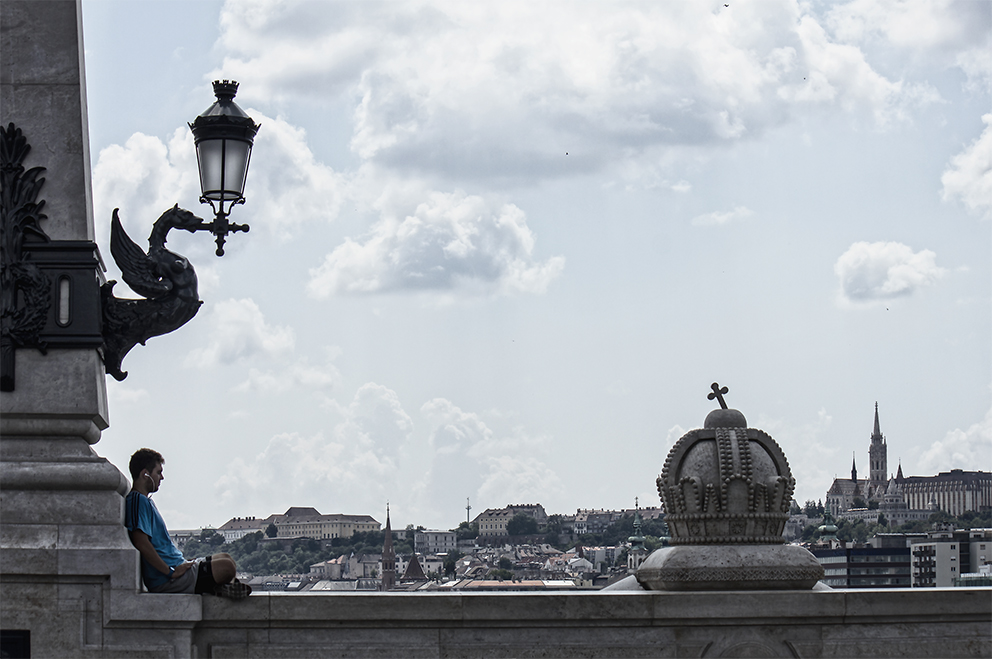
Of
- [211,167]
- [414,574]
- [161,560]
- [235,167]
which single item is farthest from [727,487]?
[414,574]

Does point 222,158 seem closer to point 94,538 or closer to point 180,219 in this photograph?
point 180,219

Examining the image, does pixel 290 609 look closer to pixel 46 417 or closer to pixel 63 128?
pixel 46 417

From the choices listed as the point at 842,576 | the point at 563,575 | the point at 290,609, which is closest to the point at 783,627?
the point at 290,609

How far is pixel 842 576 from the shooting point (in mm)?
129875

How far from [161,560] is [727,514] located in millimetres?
3539

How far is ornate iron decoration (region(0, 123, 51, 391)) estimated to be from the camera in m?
8.63

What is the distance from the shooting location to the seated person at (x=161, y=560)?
27.8 feet

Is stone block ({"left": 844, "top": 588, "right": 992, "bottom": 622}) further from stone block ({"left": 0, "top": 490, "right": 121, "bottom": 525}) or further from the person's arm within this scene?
stone block ({"left": 0, "top": 490, "right": 121, "bottom": 525})

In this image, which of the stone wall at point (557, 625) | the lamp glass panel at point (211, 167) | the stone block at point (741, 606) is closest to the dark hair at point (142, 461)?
the stone wall at point (557, 625)

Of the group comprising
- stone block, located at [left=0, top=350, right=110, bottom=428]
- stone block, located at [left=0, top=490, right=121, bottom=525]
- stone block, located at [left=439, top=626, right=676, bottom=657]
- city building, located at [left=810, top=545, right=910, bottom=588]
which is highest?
stone block, located at [left=0, top=350, right=110, bottom=428]

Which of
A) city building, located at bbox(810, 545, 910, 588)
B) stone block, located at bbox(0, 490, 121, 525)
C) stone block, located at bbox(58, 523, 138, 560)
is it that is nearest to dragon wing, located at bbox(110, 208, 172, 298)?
stone block, located at bbox(0, 490, 121, 525)

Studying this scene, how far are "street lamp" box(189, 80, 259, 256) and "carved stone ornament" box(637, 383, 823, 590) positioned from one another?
3290 millimetres

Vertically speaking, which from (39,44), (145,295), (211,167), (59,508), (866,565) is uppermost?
(39,44)

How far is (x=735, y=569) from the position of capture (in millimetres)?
9148
